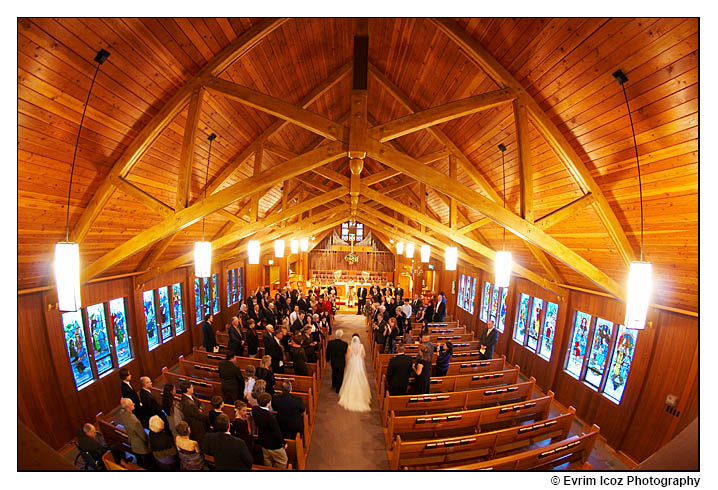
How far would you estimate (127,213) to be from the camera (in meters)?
5.43

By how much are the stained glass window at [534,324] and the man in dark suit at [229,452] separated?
27.6 feet

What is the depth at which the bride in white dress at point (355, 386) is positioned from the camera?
6.63m

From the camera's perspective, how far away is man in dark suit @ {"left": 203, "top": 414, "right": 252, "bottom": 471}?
129 inches

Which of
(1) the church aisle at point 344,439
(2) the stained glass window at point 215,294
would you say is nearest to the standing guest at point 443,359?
(1) the church aisle at point 344,439

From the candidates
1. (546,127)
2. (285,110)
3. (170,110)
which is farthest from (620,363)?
(170,110)

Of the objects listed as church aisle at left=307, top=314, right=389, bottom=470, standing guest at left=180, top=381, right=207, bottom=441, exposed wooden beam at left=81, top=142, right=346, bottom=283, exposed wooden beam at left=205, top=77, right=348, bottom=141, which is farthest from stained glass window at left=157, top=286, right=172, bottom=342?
exposed wooden beam at left=205, top=77, right=348, bottom=141

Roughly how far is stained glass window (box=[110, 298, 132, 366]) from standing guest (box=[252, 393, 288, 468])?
537 cm

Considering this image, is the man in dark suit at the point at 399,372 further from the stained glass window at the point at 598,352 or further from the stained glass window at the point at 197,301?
the stained glass window at the point at 197,301

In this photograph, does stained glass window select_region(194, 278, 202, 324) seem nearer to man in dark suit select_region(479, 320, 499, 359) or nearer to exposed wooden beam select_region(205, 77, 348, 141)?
exposed wooden beam select_region(205, 77, 348, 141)
